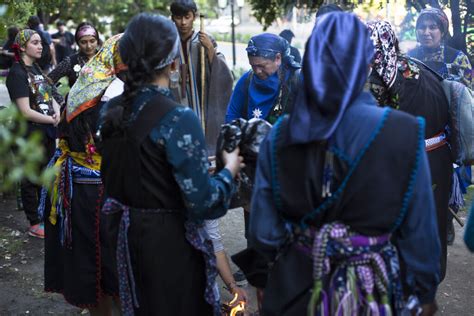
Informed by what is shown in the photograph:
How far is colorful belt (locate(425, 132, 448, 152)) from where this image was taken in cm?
352

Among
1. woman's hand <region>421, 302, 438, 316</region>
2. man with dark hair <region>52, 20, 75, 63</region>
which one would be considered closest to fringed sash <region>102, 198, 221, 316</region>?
woman's hand <region>421, 302, 438, 316</region>

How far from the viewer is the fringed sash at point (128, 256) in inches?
102

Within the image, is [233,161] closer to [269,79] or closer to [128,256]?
[128,256]

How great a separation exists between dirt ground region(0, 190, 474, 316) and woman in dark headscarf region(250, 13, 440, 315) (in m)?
2.07

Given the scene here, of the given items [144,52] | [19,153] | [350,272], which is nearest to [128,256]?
[144,52]

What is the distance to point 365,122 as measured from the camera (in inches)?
78.4

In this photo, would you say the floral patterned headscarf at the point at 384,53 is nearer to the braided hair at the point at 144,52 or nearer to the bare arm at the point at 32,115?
the braided hair at the point at 144,52

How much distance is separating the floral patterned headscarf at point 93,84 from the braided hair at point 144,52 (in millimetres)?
807

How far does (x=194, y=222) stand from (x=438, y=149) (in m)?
1.76

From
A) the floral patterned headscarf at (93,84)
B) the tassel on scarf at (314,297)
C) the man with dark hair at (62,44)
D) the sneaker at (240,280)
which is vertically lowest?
the man with dark hair at (62,44)

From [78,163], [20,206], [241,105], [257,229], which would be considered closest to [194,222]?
[257,229]

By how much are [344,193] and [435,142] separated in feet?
5.76

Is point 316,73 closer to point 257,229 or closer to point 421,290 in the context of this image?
point 257,229

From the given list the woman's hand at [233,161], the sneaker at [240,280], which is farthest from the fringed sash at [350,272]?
the sneaker at [240,280]
